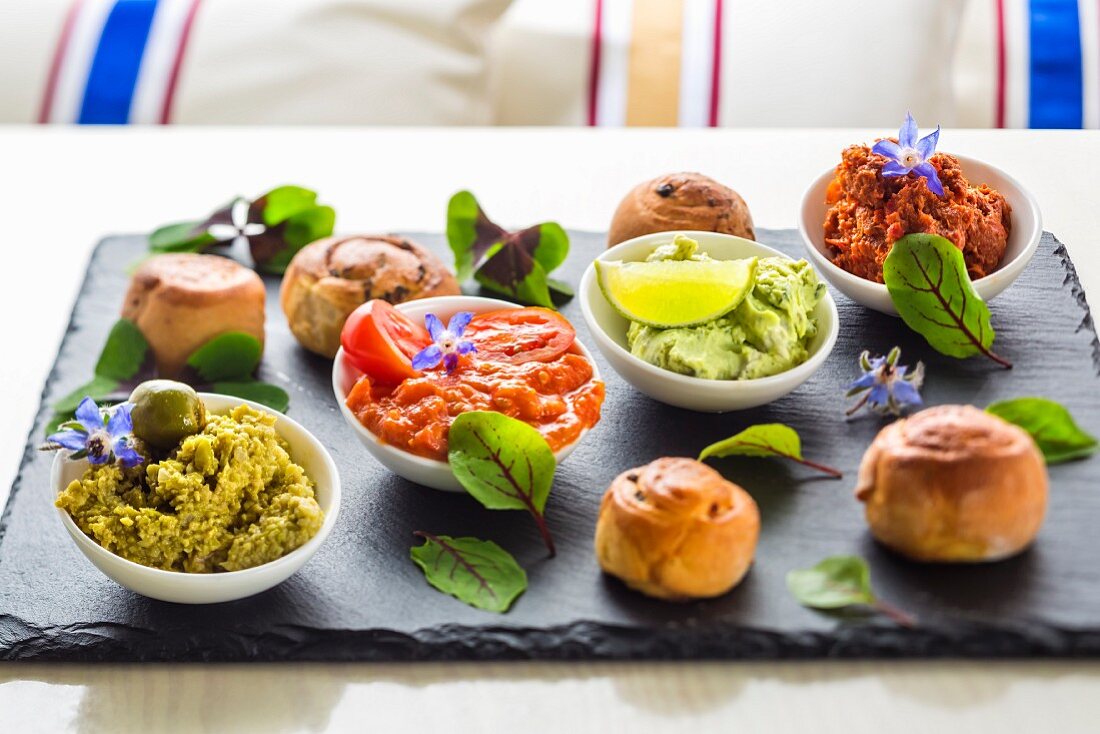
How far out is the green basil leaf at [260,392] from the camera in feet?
8.86

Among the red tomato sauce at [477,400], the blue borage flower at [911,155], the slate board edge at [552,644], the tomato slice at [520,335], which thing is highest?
the blue borage flower at [911,155]

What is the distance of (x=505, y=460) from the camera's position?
225 cm

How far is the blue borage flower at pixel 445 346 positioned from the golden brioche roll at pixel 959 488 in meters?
0.77

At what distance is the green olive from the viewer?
7.19 ft

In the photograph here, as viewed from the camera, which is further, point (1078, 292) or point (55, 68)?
point (55, 68)

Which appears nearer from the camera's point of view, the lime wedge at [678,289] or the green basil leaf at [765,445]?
the green basil leaf at [765,445]

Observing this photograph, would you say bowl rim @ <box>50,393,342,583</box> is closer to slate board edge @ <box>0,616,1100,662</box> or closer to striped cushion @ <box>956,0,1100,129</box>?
slate board edge @ <box>0,616,1100,662</box>

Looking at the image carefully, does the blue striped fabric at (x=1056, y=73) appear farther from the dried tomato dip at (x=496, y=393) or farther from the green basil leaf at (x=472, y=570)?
the green basil leaf at (x=472, y=570)

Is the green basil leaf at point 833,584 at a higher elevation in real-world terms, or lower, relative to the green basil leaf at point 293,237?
lower

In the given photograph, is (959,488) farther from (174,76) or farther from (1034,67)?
(174,76)

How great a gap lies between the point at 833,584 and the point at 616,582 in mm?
349

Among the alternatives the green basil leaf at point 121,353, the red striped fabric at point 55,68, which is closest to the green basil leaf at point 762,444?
the green basil leaf at point 121,353

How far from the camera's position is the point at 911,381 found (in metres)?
2.45

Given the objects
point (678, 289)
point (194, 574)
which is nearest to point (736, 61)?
point (678, 289)
